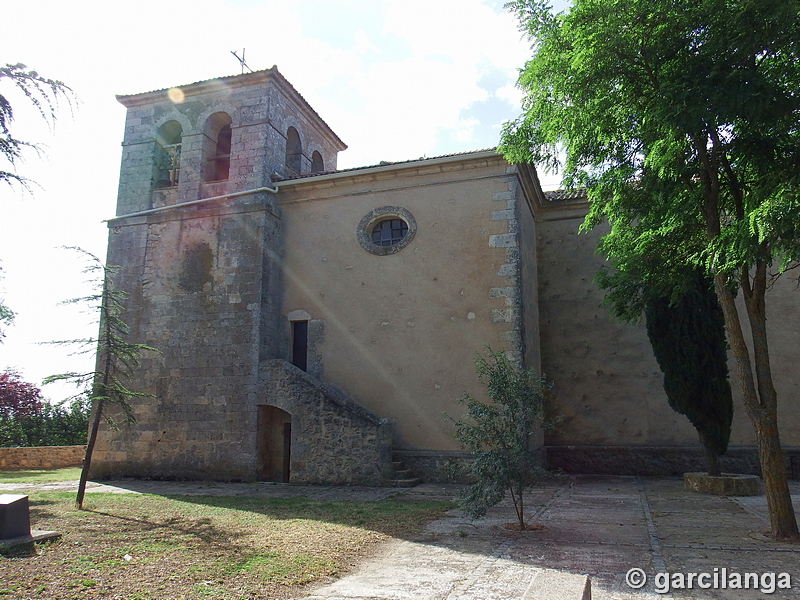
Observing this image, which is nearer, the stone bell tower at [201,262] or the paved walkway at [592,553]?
the paved walkway at [592,553]

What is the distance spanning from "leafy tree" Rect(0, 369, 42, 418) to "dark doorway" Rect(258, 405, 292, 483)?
12.0m

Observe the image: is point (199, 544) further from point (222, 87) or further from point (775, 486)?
point (222, 87)

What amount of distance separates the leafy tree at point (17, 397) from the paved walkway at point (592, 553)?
16.3 meters

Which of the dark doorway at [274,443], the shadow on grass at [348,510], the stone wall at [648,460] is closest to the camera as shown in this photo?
the shadow on grass at [348,510]

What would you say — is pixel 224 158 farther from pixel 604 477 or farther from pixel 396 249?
pixel 604 477

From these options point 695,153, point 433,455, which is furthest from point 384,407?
point 695,153

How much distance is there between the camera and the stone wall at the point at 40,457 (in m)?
16.2

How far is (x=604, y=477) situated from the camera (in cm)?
1205

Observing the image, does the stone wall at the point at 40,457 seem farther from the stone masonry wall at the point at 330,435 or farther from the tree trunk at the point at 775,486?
the tree trunk at the point at 775,486

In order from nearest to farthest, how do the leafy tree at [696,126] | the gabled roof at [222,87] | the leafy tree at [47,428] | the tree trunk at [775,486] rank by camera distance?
1. the leafy tree at [696,126]
2. the tree trunk at [775,486]
3. the gabled roof at [222,87]
4. the leafy tree at [47,428]

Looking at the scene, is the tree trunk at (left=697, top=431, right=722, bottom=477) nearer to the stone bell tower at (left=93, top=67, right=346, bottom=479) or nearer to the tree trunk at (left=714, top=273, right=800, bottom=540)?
the tree trunk at (left=714, top=273, right=800, bottom=540)

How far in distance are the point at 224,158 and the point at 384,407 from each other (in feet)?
24.7

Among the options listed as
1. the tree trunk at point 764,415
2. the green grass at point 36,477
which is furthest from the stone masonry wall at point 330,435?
the tree trunk at point 764,415

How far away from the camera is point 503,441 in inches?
265
